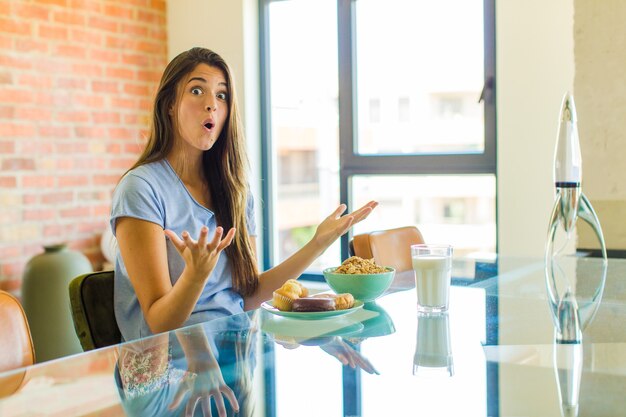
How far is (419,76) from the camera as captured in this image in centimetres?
366

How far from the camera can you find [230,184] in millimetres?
2100

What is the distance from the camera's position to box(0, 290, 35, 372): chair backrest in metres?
1.29

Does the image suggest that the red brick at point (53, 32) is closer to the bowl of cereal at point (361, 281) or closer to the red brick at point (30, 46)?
the red brick at point (30, 46)

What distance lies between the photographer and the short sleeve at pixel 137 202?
1.80 meters

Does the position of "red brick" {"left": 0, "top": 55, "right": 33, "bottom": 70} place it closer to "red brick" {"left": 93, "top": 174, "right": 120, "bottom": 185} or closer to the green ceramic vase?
"red brick" {"left": 93, "top": 174, "right": 120, "bottom": 185}

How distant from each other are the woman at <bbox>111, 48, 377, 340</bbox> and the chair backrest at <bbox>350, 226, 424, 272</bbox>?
254 mm

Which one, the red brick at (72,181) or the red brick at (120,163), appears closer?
the red brick at (72,181)

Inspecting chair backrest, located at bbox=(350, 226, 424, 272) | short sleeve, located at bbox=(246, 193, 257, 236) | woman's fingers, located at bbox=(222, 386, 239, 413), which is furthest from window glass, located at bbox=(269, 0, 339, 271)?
woman's fingers, located at bbox=(222, 386, 239, 413)

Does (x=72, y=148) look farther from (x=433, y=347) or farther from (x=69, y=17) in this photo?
(x=433, y=347)

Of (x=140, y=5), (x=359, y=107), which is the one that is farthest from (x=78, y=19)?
(x=359, y=107)

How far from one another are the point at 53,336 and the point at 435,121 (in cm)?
189

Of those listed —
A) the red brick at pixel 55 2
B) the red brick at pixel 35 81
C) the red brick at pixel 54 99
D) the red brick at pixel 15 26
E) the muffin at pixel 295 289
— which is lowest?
the muffin at pixel 295 289

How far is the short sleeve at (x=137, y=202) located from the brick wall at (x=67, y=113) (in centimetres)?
162

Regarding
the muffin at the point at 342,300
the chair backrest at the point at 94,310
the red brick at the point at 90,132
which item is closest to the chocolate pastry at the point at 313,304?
the muffin at the point at 342,300
